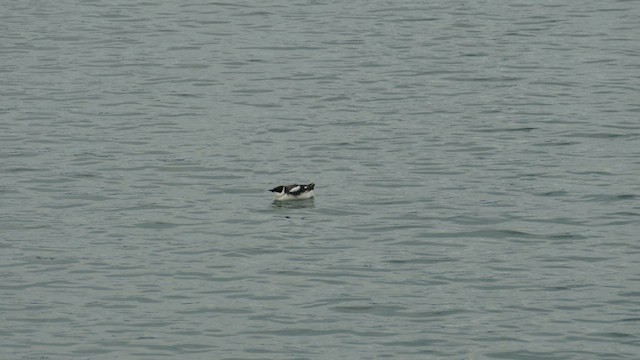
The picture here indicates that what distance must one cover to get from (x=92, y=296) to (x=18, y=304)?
1200 millimetres

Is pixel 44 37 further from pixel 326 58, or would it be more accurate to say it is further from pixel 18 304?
pixel 18 304

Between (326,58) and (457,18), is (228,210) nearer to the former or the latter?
(326,58)

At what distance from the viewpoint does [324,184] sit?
111ft

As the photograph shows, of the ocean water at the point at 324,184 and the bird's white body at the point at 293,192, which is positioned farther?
the bird's white body at the point at 293,192

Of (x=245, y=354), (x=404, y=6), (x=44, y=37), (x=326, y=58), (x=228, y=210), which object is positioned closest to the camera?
(x=245, y=354)

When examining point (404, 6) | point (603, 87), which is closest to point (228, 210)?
point (603, 87)

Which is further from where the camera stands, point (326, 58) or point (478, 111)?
point (326, 58)

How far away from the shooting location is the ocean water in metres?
25.1

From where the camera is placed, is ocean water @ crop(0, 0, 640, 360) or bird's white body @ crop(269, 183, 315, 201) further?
bird's white body @ crop(269, 183, 315, 201)

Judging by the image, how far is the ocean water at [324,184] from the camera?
25.1 metres

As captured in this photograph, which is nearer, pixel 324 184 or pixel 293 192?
pixel 293 192

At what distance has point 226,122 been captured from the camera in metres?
40.0

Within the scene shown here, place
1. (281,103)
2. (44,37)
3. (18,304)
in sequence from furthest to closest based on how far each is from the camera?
(44,37)
(281,103)
(18,304)

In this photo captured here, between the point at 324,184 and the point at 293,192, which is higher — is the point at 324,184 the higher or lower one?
the lower one
